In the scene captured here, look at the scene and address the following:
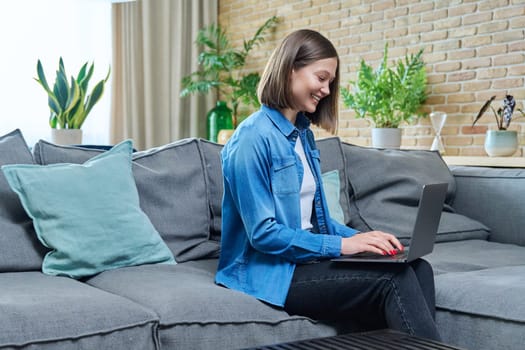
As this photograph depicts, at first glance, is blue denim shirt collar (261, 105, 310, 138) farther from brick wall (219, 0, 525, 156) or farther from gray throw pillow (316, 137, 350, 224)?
brick wall (219, 0, 525, 156)

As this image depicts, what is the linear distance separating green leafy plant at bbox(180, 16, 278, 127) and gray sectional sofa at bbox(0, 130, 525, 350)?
286cm

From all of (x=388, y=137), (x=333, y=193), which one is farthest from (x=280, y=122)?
(x=388, y=137)

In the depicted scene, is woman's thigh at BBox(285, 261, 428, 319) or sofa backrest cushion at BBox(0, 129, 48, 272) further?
sofa backrest cushion at BBox(0, 129, 48, 272)

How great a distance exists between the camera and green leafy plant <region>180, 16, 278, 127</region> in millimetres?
5766

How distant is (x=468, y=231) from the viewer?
2.86 meters

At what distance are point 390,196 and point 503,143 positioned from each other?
4.79ft

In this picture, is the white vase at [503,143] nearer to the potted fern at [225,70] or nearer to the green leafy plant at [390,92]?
the green leafy plant at [390,92]

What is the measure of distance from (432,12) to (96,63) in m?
2.66

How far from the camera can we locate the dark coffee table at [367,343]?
1338mm

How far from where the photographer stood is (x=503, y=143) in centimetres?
399

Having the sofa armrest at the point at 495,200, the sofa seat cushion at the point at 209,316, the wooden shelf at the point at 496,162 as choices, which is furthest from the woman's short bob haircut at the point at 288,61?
the wooden shelf at the point at 496,162

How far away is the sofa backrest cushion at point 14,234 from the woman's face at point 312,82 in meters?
0.89

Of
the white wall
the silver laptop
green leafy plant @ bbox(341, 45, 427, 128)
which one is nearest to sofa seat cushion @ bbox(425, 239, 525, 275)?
the silver laptop

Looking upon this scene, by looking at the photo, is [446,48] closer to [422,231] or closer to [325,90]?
[325,90]
